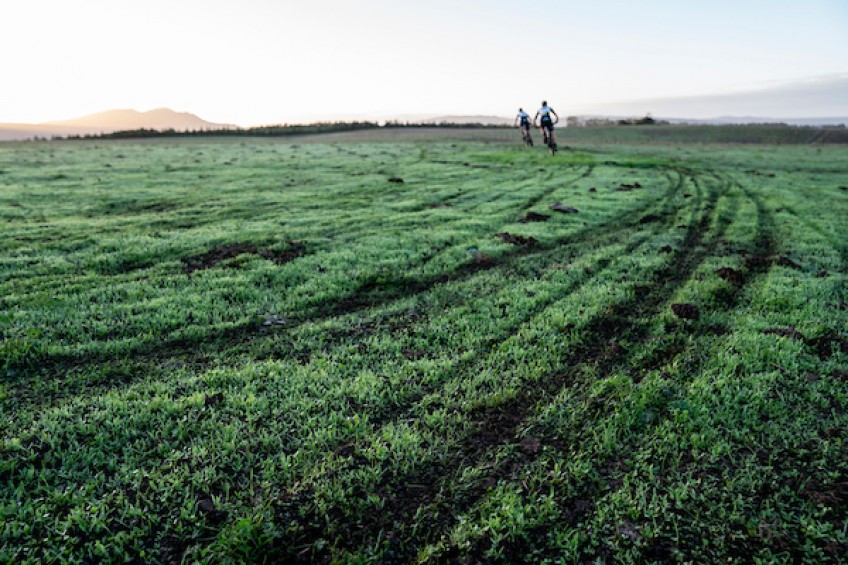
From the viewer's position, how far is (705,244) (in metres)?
12.7

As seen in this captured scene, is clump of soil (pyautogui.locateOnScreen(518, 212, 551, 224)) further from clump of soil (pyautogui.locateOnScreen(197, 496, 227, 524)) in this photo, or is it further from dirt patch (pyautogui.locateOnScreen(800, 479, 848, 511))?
clump of soil (pyautogui.locateOnScreen(197, 496, 227, 524))

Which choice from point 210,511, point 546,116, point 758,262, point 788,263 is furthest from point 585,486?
point 546,116

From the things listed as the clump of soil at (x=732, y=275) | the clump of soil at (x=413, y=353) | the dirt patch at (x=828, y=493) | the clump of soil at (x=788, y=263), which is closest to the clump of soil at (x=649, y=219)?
the clump of soil at (x=788, y=263)

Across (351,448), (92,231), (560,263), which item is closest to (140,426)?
(351,448)

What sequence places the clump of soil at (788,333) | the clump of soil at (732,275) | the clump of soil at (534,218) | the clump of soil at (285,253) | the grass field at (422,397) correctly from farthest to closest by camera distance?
the clump of soil at (534,218), the clump of soil at (285,253), the clump of soil at (732,275), the clump of soil at (788,333), the grass field at (422,397)

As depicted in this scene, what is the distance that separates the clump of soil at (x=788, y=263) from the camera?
10.5m

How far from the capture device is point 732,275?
32.0ft

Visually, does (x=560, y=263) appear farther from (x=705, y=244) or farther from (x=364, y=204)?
(x=364, y=204)

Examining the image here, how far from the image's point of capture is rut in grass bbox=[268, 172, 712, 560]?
4.16 m

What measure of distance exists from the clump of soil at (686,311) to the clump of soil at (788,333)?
986mm

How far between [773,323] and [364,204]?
47.8ft

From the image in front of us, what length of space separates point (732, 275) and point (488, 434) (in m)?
7.59

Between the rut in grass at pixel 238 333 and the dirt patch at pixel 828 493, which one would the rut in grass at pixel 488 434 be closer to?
the dirt patch at pixel 828 493

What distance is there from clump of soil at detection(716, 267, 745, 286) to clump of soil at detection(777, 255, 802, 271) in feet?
5.35
